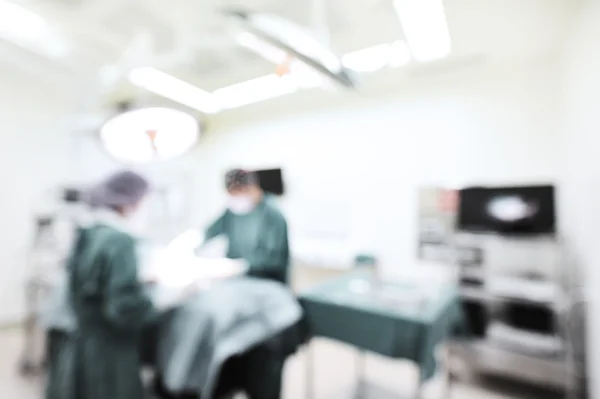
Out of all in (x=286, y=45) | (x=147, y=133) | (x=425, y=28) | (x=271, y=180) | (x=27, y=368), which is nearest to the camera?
(x=147, y=133)

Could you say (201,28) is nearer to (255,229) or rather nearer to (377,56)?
(377,56)

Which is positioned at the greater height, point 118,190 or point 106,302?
point 118,190

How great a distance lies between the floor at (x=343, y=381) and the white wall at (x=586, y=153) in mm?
588

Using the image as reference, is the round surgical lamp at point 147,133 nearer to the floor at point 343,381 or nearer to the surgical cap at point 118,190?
the surgical cap at point 118,190

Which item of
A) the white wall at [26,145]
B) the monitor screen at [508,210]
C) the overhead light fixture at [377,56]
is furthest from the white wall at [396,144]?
the white wall at [26,145]

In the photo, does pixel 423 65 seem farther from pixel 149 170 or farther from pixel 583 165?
pixel 149 170

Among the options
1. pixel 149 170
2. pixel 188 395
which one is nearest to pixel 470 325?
pixel 188 395

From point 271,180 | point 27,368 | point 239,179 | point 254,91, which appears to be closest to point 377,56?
point 254,91

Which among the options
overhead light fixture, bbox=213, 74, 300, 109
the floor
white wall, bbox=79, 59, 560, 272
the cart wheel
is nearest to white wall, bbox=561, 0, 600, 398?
white wall, bbox=79, 59, 560, 272

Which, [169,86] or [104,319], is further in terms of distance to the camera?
[169,86]

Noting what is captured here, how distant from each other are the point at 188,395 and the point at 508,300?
1993 millimetres

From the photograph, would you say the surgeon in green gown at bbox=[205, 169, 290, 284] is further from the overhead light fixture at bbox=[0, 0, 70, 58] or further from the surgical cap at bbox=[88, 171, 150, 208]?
the overhead light fixture at bbox=[0, 0, 70, 58]

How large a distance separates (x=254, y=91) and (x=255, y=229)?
961 millimetres

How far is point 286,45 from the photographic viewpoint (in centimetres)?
128
